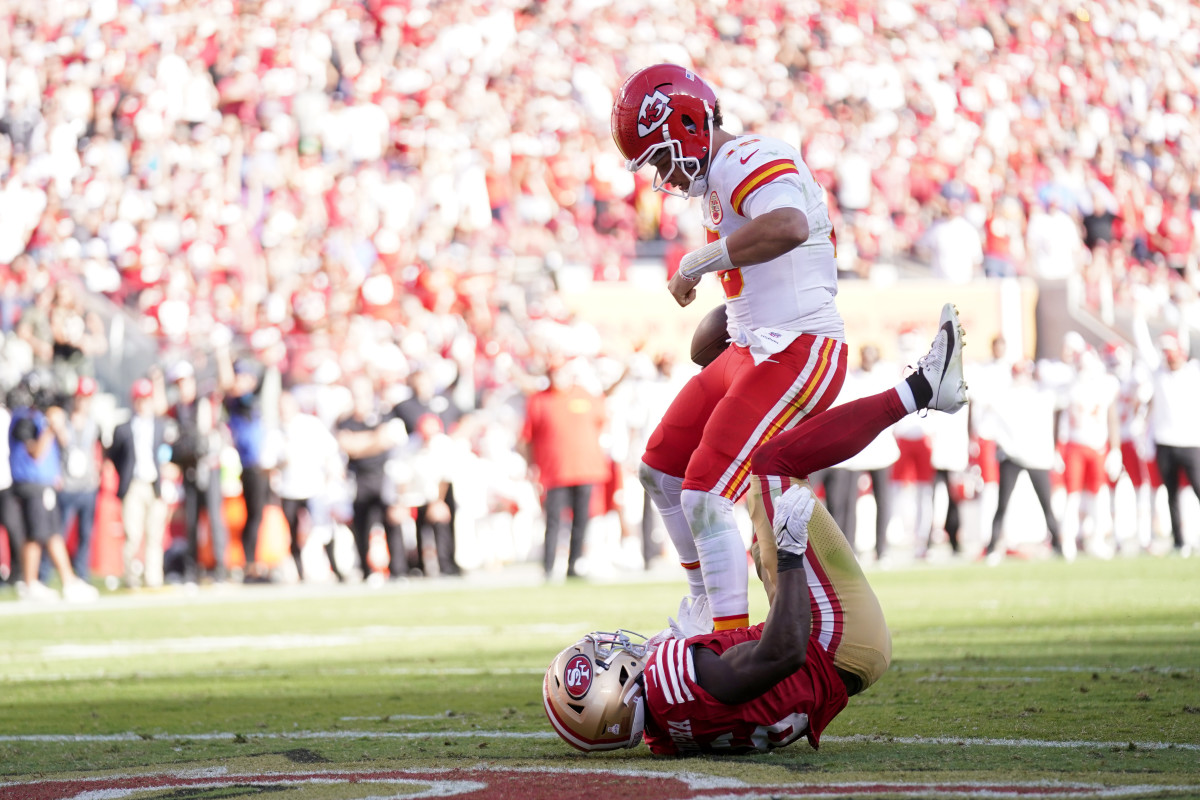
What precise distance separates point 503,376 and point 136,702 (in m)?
11.4

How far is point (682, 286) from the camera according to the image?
5789 millimetres

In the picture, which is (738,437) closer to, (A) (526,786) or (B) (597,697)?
(B) (597,697)

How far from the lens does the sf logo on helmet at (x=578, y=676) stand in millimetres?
4949

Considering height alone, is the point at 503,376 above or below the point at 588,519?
above

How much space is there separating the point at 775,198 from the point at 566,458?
377 inches

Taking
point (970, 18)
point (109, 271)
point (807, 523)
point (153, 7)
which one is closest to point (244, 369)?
point (109, 271)

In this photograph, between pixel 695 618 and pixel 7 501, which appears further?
pixel 7 501

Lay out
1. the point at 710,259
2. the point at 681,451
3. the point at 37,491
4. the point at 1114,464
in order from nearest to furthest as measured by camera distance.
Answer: the point at 710,259
the point at 681,451
the point at 37,491
the point at 1114,464

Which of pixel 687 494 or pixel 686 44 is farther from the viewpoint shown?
pixel 686 44

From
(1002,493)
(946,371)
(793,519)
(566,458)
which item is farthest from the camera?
(1002,493)

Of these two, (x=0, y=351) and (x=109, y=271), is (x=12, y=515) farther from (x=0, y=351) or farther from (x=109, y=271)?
(x=109, y=271)

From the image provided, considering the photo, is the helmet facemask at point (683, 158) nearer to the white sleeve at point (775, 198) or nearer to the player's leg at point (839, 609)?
the white sleeve at point (775, 198)

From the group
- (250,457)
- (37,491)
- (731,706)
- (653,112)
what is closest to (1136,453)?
(250,457)

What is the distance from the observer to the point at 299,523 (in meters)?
15.9
